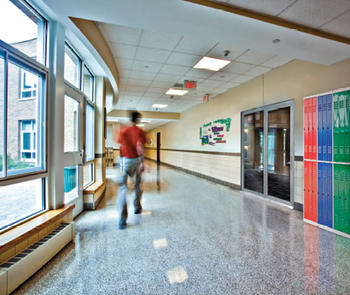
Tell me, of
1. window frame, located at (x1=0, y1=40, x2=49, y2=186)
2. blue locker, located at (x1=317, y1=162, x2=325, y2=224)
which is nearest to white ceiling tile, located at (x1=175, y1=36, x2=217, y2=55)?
window frame, located at (x1=0, y1=40, x2=49, y2=186)

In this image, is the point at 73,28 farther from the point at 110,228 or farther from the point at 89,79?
the point at 110,228

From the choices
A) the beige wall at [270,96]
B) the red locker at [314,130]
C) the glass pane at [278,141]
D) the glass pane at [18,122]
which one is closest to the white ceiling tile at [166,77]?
the beige wall at [270,96]

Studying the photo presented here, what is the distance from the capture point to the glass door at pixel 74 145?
11.7 feet

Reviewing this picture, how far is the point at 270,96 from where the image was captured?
525cm

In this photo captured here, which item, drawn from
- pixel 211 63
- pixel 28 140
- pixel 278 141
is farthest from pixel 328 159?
pixel 28 140

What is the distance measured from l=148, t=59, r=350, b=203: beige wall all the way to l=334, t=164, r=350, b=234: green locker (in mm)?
1070

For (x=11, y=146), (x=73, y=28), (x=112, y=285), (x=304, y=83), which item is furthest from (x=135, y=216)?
(x=304, y=83)

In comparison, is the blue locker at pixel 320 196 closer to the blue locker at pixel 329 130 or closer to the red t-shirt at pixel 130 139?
the blue locker at pixel 329 130

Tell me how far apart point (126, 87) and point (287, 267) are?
20.8ft

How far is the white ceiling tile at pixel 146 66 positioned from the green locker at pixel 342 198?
4113mm

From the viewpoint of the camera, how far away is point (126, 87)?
6848mm

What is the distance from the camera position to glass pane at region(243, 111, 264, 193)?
5.88m

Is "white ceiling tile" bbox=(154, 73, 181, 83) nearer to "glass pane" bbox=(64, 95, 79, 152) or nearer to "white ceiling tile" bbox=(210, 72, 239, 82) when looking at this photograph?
"white ceiling tile" bbox=(210, 72, 239, 82)

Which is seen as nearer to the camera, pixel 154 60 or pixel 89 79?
pixel 154 60
